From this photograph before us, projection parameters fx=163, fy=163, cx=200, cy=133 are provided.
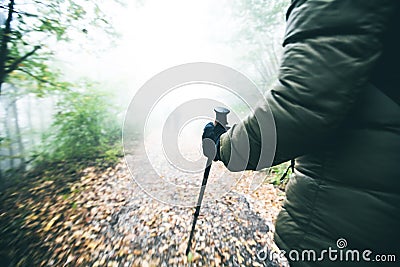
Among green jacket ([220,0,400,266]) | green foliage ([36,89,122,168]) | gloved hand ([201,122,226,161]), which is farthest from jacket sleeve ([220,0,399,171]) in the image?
green foliage ([36,89,122,168])

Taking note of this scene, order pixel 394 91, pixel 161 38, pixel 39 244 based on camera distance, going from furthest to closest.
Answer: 1. pixel 161 38
2. pixel 39 244
3. pixel 394 91

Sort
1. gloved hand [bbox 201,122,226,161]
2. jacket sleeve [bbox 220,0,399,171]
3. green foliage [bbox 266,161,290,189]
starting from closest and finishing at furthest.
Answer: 1. jacket sleeve [bbox 220,0,399,171]
2. gloved hand [bbox 201,122,226,161]
3. green foliage [bbox 266,161,290,189]

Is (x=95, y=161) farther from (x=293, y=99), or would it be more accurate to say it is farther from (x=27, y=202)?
(x=293, y=99)

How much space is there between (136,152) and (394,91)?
5296 millimetres

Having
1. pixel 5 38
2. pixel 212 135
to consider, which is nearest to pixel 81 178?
pixel 5 38

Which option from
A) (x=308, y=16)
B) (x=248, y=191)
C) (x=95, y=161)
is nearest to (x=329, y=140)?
(x=308, y=16)

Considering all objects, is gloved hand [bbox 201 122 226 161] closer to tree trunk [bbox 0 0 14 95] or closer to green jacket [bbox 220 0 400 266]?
green jacket [bbox 220 0 400 266]

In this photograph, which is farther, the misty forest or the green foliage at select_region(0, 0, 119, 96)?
the green foliage at select_region(0, 0, 119, 96)

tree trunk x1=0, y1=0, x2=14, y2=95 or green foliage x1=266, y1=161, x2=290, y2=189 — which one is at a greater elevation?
tree trunk x1=0, y1=0, x2=14, y2=95

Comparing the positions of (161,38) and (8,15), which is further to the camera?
(161,38)

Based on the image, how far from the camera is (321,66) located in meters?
0.50

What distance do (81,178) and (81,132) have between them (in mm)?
1226

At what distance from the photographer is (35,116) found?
3.79m

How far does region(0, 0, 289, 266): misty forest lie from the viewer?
77.6 inches
